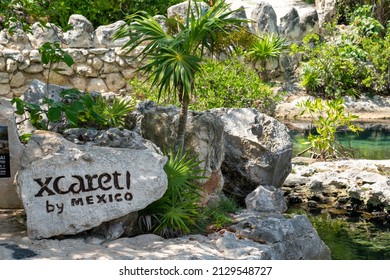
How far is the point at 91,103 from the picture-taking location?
7.92 meters

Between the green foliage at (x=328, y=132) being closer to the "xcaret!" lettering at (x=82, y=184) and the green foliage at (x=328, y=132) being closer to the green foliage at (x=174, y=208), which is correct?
the green foliage at (x=174, y=208)

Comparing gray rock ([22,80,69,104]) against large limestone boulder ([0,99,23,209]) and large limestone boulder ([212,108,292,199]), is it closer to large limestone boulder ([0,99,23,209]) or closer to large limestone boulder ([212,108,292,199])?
large limestone boulder ([0,99,23,209])

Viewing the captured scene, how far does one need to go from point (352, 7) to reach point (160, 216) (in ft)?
51.1

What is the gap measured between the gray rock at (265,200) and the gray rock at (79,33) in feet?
25.5

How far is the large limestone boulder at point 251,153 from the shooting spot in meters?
10.8

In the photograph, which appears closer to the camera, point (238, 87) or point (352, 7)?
point (238, 87)

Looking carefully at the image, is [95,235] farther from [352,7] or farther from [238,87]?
[352,7]

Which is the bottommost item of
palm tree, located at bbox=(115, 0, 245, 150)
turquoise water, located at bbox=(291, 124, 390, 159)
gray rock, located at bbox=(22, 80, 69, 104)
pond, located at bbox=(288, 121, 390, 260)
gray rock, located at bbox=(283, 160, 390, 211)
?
turquoise water, located at bbox=(291, 124, 390, 159)

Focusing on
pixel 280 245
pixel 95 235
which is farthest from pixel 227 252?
pixel 95 235

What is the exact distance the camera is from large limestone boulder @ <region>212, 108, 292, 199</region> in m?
10.8

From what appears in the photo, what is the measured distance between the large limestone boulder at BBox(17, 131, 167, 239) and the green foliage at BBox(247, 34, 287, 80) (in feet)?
35.0

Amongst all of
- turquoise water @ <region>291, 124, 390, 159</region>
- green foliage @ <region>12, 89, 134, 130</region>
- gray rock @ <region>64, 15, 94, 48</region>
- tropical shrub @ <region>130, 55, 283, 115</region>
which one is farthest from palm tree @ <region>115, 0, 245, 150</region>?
gray rock @ <region>64, 15, 94, 48</region>

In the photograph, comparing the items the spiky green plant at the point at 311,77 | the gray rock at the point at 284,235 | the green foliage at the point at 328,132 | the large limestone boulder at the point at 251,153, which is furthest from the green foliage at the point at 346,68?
the gray rock at the point at 284,235

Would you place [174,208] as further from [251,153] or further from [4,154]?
[251,153]
